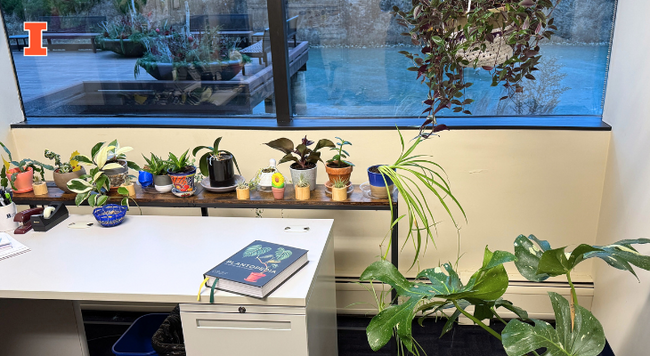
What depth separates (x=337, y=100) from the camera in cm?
279

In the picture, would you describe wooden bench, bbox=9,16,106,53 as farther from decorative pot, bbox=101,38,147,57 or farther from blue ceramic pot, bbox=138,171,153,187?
blue ceramic pot, bbox=138,171,153,187

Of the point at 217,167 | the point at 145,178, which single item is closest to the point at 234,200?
the point at 217,167

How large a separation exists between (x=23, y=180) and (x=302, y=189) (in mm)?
1312

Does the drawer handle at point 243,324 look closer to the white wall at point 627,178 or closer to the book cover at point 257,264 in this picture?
the book cover at point 257,264

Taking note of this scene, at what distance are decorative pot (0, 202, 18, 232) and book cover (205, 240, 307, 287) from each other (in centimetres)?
107

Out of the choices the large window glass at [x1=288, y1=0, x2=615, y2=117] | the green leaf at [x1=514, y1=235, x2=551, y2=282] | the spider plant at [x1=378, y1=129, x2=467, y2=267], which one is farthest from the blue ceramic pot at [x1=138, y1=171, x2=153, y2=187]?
the green leaf at [x1=514, y1=235, x2=551, y2=282]

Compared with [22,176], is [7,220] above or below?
below

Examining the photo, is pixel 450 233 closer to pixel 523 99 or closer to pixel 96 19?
pixel 523 99

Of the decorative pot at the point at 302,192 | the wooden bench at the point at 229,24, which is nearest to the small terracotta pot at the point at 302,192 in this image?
the decorative pot at the point at 302,192

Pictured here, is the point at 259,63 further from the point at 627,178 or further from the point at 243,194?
the point at 627,178

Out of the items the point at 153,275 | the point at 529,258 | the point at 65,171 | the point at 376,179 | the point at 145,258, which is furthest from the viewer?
the point at 65,171

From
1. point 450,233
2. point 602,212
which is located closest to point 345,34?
point 450,233

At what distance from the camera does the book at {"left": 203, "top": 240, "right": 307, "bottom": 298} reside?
168cm

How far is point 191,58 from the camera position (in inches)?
110
